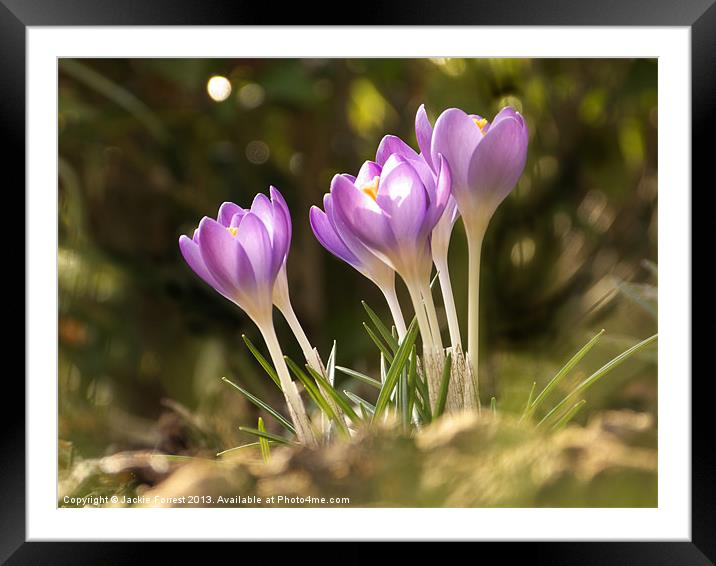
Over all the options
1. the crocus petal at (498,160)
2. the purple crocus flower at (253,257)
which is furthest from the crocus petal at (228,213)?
the crocus petal at (498,160)

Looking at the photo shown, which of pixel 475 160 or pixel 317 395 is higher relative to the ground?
pixel 475 160

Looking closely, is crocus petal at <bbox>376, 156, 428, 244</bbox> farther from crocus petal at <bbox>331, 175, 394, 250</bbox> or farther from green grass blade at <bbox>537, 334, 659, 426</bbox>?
green grass blade at <bbox>537, 334, 659, 426</bbox>

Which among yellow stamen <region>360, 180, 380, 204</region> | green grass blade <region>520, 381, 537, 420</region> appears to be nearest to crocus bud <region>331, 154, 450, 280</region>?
yellow stamen <region>360, 180, 380, 204</region>

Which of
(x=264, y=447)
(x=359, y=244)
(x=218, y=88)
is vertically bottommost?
(x=264, y=447)

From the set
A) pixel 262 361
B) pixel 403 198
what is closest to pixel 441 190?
pixel 403 198
